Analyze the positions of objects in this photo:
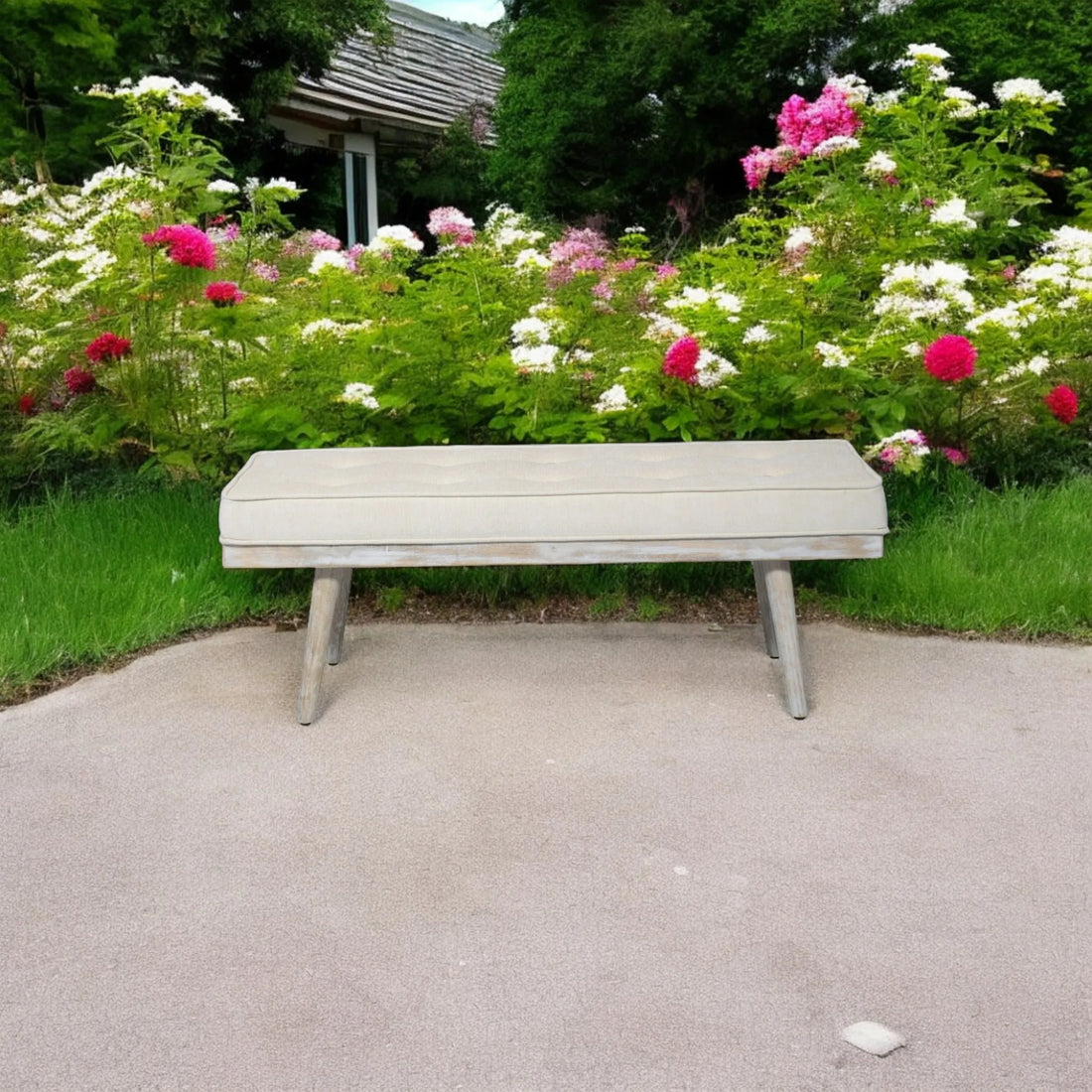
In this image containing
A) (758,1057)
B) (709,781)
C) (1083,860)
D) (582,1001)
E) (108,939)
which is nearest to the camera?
(758,1057)

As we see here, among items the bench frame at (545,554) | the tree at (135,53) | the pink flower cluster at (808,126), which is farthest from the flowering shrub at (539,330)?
the tree at (135,53)

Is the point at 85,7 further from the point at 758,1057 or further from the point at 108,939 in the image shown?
the point at 758,1057

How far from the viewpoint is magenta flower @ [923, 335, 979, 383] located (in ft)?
13.4

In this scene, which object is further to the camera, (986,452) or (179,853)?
(986,452)

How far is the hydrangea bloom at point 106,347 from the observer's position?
4359 millimetres

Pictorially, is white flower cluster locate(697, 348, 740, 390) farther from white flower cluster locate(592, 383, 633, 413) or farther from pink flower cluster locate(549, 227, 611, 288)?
pink flower cluster locate(549, 227, 611, 288)

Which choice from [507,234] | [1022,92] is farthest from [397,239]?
[1022,92]

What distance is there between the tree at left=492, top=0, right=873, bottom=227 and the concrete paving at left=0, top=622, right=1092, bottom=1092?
8.74 metres

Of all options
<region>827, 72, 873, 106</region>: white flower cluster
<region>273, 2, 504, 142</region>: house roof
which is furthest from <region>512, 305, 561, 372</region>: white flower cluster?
<region>273, 2, 504, 142</region>: house roof

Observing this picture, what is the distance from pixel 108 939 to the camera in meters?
2.22

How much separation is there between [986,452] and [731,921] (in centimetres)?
328

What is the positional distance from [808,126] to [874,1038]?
15.6ft

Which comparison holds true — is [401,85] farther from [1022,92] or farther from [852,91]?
[1022,92]

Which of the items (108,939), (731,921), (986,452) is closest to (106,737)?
(108,939)
